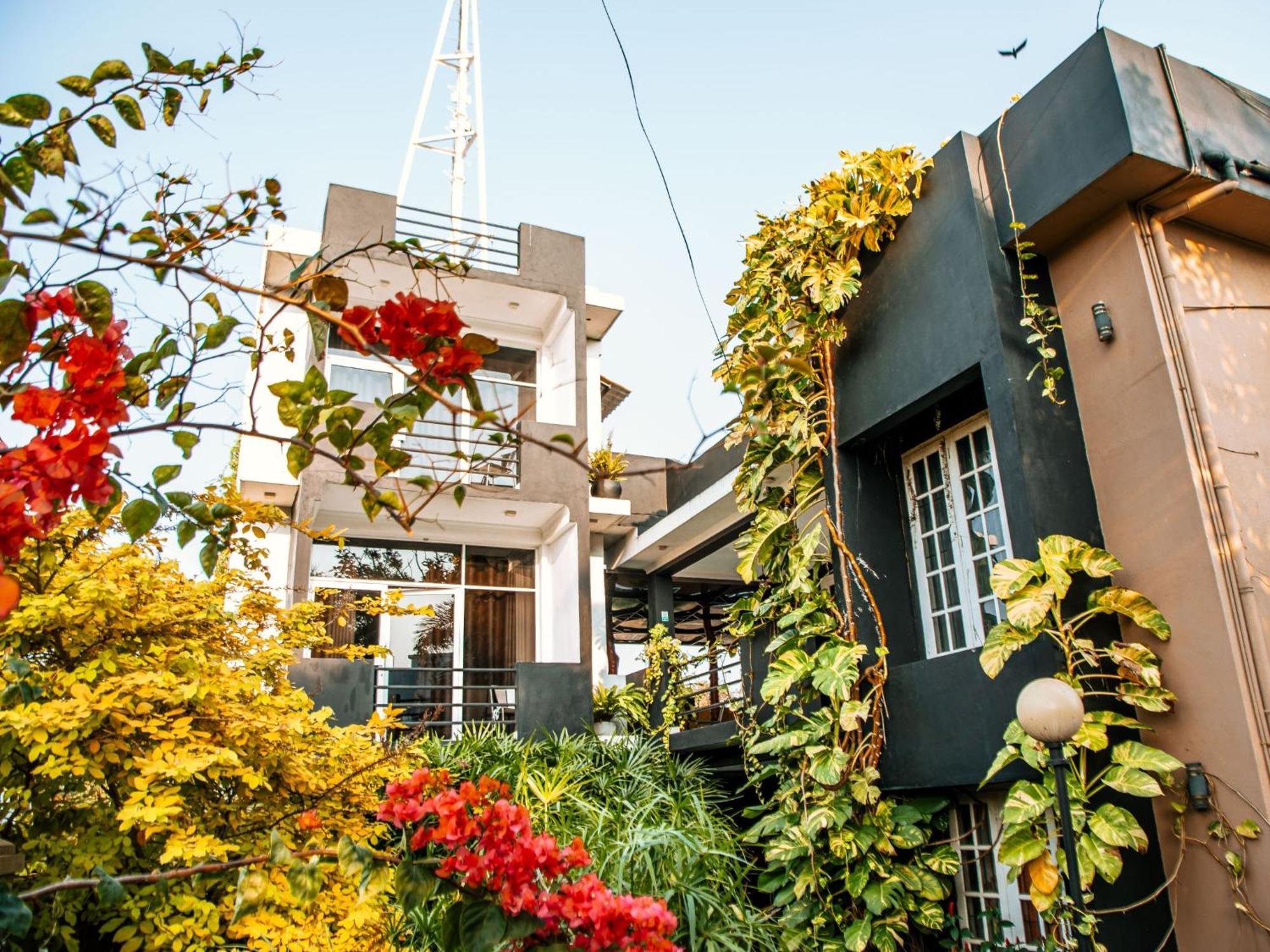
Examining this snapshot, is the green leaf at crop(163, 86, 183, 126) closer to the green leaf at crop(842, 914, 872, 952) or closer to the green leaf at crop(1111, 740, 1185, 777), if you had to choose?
the green leaf at crop(1111, 740, 1185, 777)

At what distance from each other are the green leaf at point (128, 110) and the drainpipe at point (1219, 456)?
4.66 m

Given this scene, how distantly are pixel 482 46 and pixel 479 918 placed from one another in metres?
13.8

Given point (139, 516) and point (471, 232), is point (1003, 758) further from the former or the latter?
point (471, 232)

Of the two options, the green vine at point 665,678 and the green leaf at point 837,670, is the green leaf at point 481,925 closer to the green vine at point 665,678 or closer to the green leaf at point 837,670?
the green leaf at point 837,670

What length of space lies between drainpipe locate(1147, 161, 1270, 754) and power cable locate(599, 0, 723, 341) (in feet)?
8.93

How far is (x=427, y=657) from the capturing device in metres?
10.9

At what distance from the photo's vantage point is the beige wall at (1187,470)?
4352 millimetres

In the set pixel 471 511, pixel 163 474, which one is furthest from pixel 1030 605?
pixel 471 511

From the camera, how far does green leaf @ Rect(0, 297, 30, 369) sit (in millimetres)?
1611

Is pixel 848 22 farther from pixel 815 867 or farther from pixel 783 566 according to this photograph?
pixel 815 867

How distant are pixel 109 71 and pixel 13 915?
1.45 m

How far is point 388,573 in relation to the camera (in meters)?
11.2

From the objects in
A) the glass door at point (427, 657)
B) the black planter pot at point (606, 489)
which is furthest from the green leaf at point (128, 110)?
the black planter pot at point (606, 489)

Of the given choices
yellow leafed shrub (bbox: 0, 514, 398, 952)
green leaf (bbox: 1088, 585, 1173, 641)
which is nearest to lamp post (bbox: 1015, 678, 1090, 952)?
green leaf (bbox: 1088, 585, 1173, 641)
